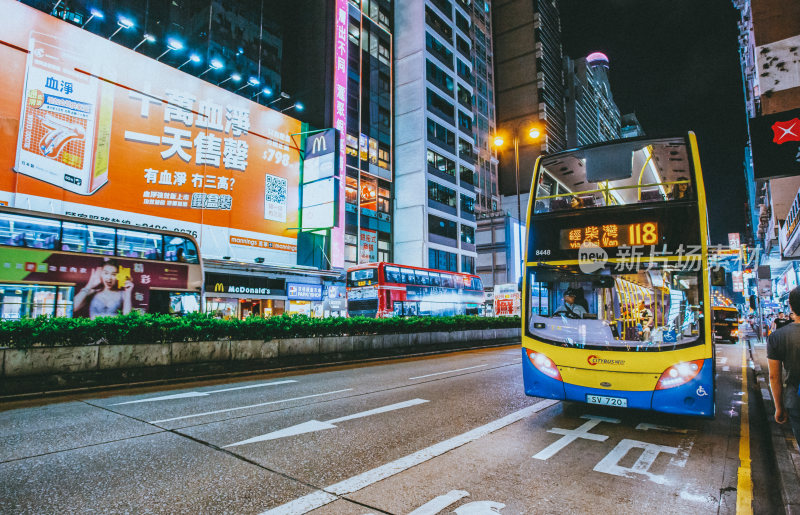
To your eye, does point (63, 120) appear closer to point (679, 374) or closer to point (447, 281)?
point (447, 281)

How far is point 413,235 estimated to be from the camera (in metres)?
42.5

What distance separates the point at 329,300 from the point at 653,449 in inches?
1045

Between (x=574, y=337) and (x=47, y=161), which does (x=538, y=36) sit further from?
(x=574, y=337)

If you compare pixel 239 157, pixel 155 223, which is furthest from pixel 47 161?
pixel 239 157

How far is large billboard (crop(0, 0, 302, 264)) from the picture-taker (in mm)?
17703

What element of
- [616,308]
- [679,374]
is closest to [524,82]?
[616,308]

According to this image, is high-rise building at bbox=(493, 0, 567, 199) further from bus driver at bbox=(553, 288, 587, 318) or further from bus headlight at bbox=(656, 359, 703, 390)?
bus headlight at bbox=(656, 359, 703, 390)

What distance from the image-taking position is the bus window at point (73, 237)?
38.4 feet

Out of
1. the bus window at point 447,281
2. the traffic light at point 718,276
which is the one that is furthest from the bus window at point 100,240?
the bus window at point 447,281

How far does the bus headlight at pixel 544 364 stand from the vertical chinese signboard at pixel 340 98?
24108mm

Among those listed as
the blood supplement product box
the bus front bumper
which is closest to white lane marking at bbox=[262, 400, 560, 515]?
the bus front bumper

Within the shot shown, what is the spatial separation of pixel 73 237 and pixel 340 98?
22.7 meters

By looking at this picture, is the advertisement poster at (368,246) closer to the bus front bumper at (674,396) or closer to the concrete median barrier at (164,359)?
the concrete median barrier at (164,359)

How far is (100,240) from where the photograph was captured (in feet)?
40.5
